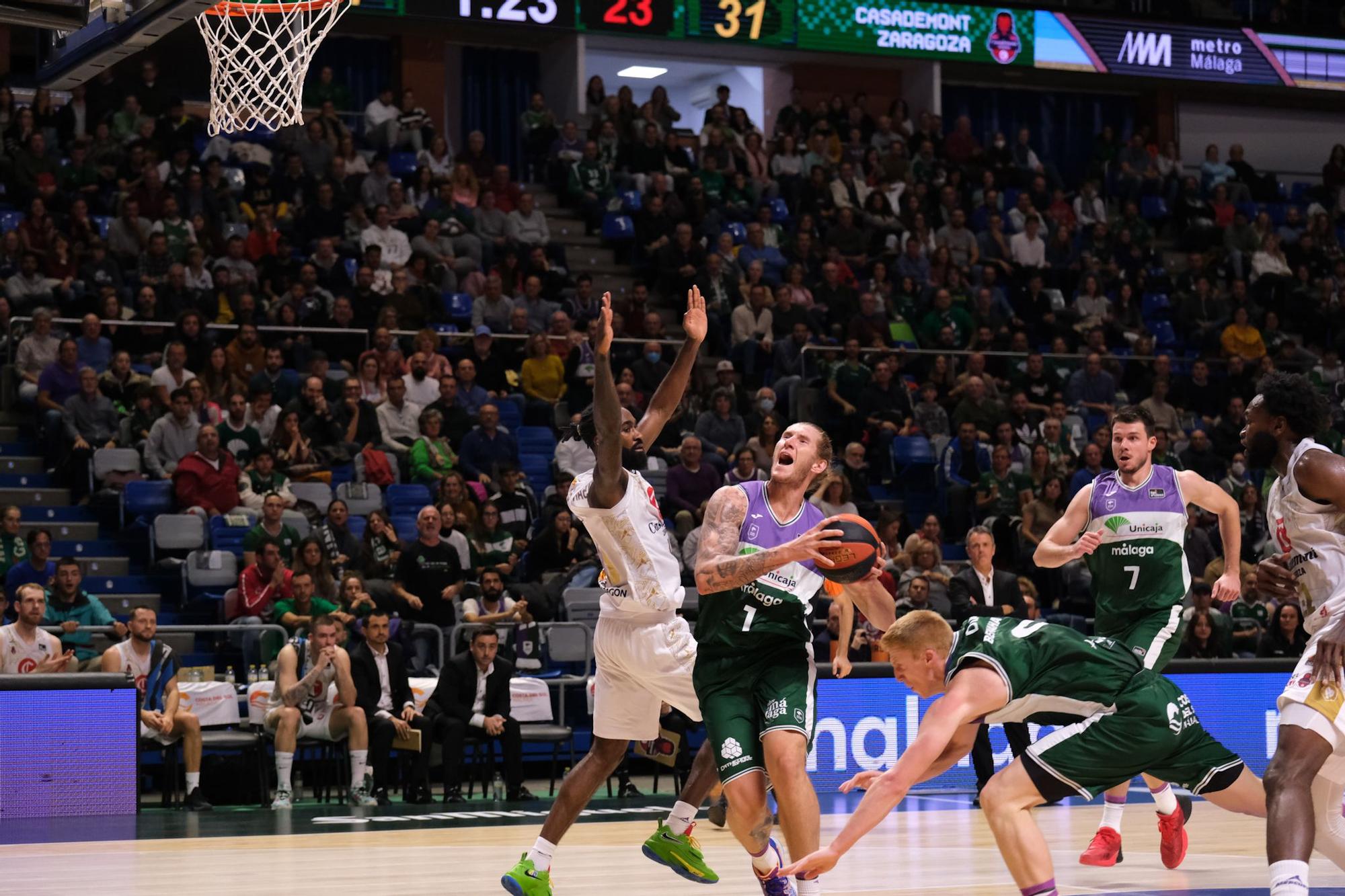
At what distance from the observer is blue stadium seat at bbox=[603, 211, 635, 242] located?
67.1 feet

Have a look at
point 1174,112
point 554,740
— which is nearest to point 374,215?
point 554,740

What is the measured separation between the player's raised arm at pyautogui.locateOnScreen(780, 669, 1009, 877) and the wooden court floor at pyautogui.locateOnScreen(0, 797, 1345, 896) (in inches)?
72.3

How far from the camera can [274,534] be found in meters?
13.9

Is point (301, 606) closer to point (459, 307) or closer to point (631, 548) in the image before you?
point (459, 307)

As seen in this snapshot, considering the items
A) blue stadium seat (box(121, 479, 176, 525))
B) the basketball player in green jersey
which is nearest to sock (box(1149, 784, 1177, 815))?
the basketball player in green jersey

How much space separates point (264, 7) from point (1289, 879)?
6944 millimetres

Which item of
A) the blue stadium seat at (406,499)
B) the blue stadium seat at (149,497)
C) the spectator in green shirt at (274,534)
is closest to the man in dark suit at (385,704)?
the spectator in green shirt at (274,534)

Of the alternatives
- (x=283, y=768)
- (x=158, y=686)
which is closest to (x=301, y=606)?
(x=158, y=686)

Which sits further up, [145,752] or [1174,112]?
[1174,112]

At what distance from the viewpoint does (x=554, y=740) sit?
12852 mm

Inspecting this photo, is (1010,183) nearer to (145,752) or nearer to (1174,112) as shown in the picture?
(1174,112)

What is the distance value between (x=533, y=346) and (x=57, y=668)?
6.55 meters

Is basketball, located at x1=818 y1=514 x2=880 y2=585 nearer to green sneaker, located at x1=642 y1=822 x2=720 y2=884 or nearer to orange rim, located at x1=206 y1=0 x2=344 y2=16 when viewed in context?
green sneaker, located at x1=642 y1=822 x2=720 y2=884

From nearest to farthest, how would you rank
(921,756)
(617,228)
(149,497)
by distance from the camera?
(921,756), (149,497), (617,228)
